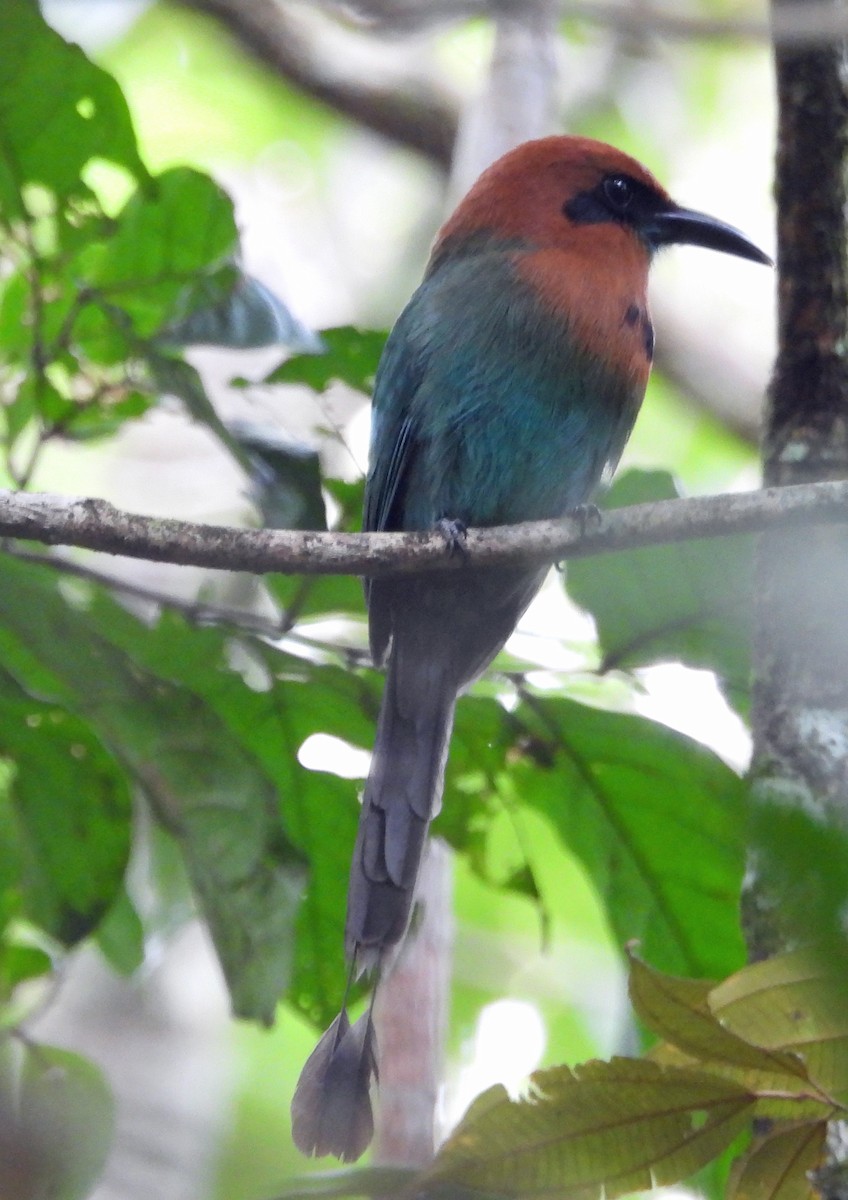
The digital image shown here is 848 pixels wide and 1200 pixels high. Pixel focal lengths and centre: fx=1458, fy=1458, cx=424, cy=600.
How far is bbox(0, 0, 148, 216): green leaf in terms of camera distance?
8.13 ft

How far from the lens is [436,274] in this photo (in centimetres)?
323

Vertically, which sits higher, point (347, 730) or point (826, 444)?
point (826, 444)

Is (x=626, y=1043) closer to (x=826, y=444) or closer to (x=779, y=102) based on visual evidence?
(x=826, y=444)

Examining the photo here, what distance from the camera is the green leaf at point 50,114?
2477mm

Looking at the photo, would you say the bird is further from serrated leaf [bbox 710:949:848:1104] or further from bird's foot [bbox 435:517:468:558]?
serrated leaf [bbox 710:949:848:1104]

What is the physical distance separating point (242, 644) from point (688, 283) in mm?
4038

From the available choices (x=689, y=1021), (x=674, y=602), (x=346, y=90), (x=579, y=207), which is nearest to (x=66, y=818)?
(x=674, y=602)

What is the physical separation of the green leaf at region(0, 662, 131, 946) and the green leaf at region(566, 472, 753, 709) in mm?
837

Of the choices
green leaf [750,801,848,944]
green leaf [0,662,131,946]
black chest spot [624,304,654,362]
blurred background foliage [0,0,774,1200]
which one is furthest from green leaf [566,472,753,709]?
green leaf [750,801,848,944]

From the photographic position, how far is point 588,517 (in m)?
2.29

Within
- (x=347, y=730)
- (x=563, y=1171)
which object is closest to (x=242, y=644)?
(x=347, y=730)

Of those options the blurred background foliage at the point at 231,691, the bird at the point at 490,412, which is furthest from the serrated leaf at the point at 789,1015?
the bird at the point at 490,412

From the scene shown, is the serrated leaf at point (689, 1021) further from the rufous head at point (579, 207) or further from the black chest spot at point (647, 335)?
the rufous head at point (579, 207)

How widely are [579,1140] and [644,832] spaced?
102cm
